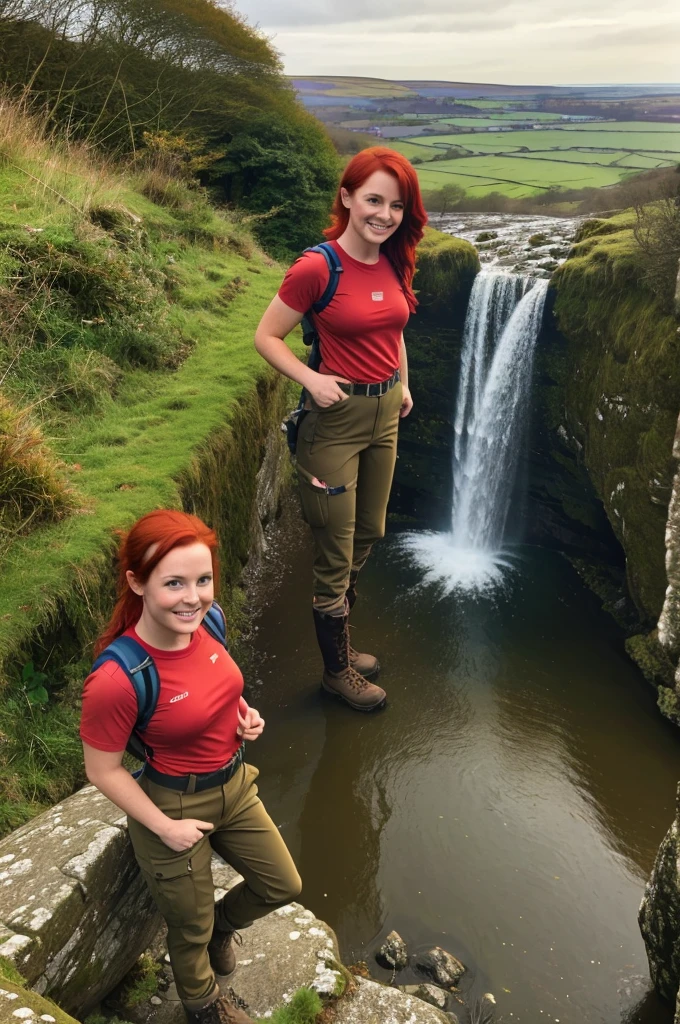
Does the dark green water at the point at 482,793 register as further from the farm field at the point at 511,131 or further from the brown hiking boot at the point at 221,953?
the farm field at the point at 511,131

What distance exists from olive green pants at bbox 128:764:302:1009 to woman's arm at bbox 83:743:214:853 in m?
0.09

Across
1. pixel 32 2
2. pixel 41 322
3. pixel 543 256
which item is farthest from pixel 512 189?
pixel 41 322

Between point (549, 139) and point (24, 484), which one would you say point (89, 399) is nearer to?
point (24, 484)

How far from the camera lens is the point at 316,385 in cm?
344

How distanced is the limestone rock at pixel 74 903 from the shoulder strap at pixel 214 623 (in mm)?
729

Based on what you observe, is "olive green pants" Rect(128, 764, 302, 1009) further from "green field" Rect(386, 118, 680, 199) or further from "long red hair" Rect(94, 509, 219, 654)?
"green field" Rect(386, 118, 680, 199)

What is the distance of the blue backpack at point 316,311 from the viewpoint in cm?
337

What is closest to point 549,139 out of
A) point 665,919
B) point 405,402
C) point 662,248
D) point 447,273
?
point 447,273

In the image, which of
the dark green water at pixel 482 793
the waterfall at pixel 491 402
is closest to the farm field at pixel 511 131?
the waterfall at pixel 491 402

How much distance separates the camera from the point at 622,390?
6875mm

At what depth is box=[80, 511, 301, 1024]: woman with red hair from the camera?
1.85 meters

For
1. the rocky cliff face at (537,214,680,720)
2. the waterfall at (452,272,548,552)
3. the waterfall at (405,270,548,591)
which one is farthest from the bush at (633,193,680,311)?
the waterfall at (452,272,548,552)

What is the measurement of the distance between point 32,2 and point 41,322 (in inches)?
228

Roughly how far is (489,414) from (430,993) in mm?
6547
